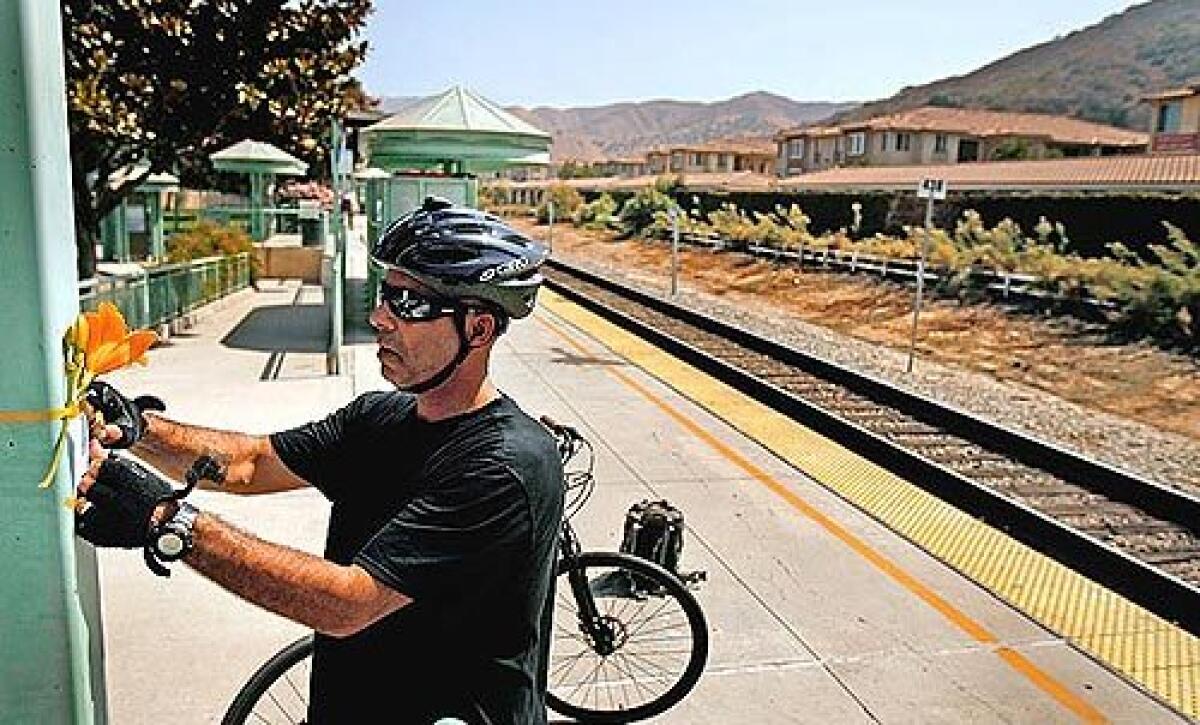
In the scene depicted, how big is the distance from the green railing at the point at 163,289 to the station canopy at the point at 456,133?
11.2 feet

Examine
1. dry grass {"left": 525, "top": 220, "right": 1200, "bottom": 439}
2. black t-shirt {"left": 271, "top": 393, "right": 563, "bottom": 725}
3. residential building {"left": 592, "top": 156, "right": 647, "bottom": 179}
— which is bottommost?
dry grass {"left": 525, "top": 220, "right": 1200, "bottom": 439}

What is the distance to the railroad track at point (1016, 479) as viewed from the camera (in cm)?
639

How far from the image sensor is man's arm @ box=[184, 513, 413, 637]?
1694 mm

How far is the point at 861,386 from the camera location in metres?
12.3

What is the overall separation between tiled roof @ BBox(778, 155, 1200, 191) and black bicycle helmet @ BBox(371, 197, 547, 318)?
33.5 meters

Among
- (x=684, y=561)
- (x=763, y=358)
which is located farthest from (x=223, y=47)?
(x=684, y=561)

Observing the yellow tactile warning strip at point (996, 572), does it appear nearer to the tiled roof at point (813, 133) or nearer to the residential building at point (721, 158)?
the tiled roof at point (813, 133)

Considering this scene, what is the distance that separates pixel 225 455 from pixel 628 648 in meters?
2.75

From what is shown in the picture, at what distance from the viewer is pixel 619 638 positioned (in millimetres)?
4438

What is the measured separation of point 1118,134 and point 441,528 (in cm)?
8851

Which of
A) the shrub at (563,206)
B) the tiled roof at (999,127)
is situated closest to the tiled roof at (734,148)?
the tiled roof at (999,127)

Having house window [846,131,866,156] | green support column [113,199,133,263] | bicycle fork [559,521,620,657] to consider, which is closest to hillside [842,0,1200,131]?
house window [846,131,866,156]

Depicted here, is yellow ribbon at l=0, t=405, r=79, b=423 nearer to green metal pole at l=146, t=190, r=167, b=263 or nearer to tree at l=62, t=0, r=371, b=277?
tree at l=62, t=0, r=371, b=277

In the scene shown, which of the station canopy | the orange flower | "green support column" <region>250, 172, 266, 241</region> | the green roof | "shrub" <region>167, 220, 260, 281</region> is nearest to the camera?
the orange flower
